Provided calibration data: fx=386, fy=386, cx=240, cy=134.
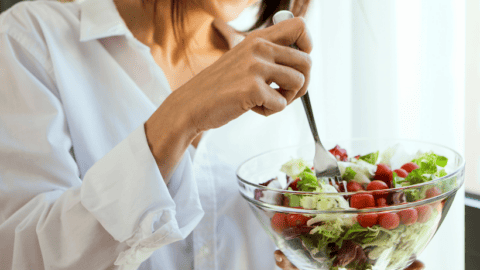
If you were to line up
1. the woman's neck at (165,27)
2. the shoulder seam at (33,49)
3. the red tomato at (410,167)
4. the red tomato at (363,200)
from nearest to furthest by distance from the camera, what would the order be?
the red tomato at (363,200) < the red tomato at (410,167) < the shoulder seam at (33,49) < the woman's neck at (165,27)

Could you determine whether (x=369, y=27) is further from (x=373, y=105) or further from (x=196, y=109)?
(x=196, y=109)

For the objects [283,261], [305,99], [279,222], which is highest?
[305,99]

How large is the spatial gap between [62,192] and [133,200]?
170 millimetres

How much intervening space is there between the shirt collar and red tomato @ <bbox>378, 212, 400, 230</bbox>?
21.4 inches

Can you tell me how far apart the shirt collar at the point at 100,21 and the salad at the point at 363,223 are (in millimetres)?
441

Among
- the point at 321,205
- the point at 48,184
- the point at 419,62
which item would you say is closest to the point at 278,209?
the point at 321,205

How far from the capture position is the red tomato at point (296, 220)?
45 centimetres

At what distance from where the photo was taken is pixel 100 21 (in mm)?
708

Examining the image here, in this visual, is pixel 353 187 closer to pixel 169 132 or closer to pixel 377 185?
pixel 377 185

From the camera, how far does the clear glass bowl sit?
427 millimetres

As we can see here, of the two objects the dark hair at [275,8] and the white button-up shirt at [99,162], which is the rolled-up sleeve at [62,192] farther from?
the dark hair at [275,8]

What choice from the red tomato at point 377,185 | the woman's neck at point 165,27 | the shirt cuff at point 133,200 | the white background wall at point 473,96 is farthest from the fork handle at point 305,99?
the white background wall at point 473,96

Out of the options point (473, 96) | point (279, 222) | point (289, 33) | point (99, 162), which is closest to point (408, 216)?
point (279, 222)

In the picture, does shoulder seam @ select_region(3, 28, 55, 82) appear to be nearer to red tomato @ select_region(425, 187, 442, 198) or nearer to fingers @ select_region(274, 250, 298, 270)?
fingers @ select_region(274, 250, 298, 270)
